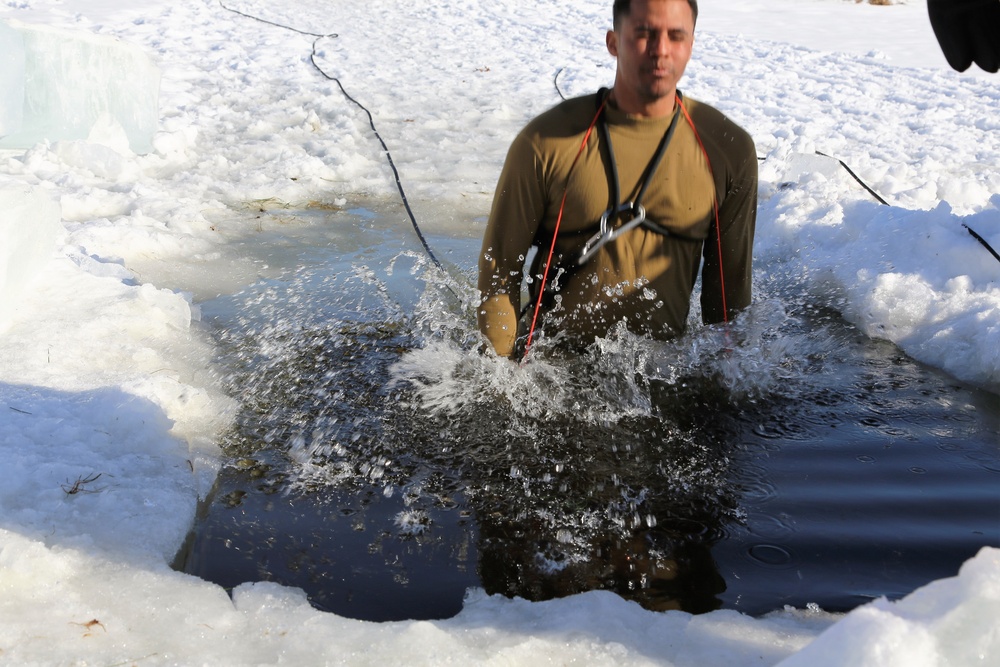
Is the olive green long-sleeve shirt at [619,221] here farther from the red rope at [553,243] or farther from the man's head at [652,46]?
the man's head at [652,46]

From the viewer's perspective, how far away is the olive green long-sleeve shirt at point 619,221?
10.7ft

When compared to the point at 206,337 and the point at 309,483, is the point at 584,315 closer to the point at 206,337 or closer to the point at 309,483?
the point at 309,483

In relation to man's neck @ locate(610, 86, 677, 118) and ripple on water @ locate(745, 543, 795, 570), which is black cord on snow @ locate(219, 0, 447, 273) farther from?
ripple on water @ locate(745, 543, 795, 570)

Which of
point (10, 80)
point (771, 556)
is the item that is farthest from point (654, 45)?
point (10, 80)

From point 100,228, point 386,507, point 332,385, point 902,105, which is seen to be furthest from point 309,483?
point 902,105

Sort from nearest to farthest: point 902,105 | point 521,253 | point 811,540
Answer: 1. point 811,540
2. point 521,253
3. point 902,105

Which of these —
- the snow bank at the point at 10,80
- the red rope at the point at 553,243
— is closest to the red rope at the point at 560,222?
the red rope at the point at 553,243

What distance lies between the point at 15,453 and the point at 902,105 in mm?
8664

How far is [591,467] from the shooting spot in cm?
297

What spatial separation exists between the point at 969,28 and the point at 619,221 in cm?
125

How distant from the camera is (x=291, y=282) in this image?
4.72 m

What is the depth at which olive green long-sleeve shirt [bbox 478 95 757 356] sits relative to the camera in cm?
327

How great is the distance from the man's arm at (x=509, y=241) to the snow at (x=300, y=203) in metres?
1.04

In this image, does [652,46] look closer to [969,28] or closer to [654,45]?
[654,45]
